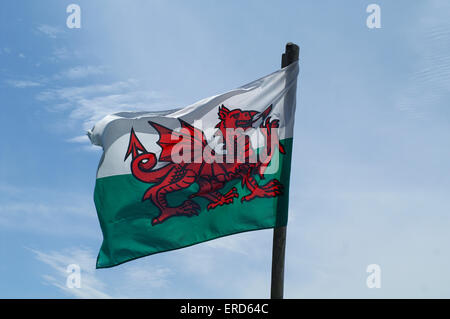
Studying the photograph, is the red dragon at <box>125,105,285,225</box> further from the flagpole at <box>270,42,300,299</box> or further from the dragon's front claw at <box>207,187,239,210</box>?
the flagpole at <box>270,42,300,299</box>

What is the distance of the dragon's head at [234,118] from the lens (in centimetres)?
1038

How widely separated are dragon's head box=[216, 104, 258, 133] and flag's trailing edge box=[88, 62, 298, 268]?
18mm

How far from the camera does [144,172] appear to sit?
1041 cm

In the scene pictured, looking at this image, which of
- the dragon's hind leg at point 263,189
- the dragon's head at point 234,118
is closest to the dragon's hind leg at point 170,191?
the dragon's hind leg at point 263,189

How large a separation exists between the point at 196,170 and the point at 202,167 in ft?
0.41

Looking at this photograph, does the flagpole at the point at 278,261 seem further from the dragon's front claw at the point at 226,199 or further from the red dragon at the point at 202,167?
the dragon's front claw at the point at 226,199

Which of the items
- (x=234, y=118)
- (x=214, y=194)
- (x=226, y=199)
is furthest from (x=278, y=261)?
(x=234, y=118)

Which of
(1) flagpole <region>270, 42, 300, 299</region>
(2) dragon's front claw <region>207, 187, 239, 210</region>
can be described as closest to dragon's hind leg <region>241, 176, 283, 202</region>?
(2) dragon's front claw <region>207, 187, 239, 210</region>

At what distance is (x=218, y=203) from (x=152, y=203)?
1224mm

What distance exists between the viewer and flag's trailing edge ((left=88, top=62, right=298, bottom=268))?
993 cm
